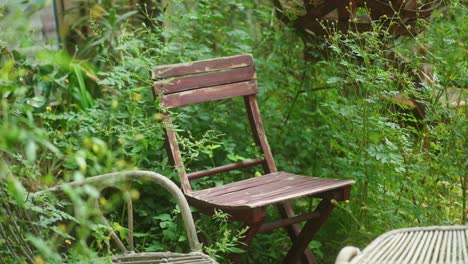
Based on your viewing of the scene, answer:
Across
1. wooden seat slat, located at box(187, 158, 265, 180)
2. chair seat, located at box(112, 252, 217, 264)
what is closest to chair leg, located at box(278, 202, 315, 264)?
wooden seat slat, located at box(187, 158, 265, 180)

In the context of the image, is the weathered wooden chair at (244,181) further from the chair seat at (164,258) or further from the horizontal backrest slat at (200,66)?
the chair seat at (164,258)

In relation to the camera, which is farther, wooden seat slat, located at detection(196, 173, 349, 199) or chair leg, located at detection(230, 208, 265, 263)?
wooden seat slat, located at detection(196, 173, 349, 199)

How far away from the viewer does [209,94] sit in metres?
3.89

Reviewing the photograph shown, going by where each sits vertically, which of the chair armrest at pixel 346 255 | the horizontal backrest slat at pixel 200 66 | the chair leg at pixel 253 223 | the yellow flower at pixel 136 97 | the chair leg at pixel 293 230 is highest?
the horizontal backrest slat at pixel 200 66

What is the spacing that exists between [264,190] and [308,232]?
0.36 metres

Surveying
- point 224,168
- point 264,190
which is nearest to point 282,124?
point 224,168

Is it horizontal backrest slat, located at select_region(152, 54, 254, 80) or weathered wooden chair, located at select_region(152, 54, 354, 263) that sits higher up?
horizontal backrest slat, located at select_region(152, 54, 254, 80)

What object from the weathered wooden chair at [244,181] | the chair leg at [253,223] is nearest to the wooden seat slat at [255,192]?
the weathered wooden chair at [244,181]

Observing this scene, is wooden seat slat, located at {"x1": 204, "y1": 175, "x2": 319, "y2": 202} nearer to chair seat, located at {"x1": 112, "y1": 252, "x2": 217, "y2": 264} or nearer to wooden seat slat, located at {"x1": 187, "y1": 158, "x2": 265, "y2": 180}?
wooden seat slat, located at {"x1": 187, "y1": 158, "x2": 265, "y2": 180}

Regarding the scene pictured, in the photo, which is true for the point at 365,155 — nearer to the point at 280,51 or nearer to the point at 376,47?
the point at 376,47

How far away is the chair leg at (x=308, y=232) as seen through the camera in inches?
145

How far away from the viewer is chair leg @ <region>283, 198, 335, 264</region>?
3686 mm

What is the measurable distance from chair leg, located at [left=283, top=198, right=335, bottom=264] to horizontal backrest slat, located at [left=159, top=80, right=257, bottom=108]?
27.9 inches

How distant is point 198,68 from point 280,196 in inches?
32.2
